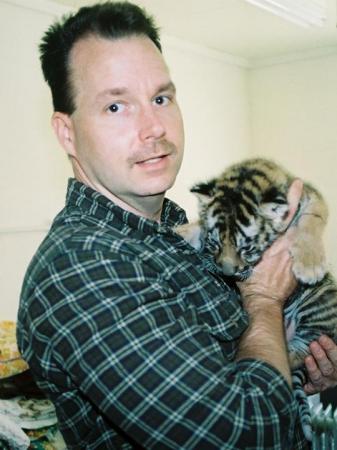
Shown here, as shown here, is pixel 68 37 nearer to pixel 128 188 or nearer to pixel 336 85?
pixel 128 188

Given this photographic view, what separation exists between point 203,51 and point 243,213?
17.8ft

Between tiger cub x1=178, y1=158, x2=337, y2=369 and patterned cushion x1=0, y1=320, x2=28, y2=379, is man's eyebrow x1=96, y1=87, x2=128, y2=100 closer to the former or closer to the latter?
tiger cub x1=178, y1=158, x2=337, y2=369

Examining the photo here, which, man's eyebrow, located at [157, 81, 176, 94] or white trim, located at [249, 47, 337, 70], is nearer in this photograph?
man's eyebrow, located at [157, 81, 176, 94]

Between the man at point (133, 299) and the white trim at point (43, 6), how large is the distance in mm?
3298

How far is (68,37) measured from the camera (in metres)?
1.66

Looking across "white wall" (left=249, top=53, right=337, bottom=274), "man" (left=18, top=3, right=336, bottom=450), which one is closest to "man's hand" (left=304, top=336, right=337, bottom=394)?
"man" (left=18, top=3, right=336, bottom=450)

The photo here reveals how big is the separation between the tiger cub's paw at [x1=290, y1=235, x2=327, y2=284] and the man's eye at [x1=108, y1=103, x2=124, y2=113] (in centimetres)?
79

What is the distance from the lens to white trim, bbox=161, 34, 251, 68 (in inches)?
257

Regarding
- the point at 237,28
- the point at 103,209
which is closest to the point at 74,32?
the point at 103,209

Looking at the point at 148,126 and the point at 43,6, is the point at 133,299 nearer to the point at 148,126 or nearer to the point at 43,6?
the point at 148,126

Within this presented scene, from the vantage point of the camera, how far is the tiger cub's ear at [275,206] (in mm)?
1973

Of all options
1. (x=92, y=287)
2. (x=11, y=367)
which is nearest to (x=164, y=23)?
(x=11, y=367)

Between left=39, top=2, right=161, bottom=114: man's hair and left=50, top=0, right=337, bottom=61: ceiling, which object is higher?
left=50, top=0, right=337, bottom=61: ceiling

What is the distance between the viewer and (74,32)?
1.65 meters
